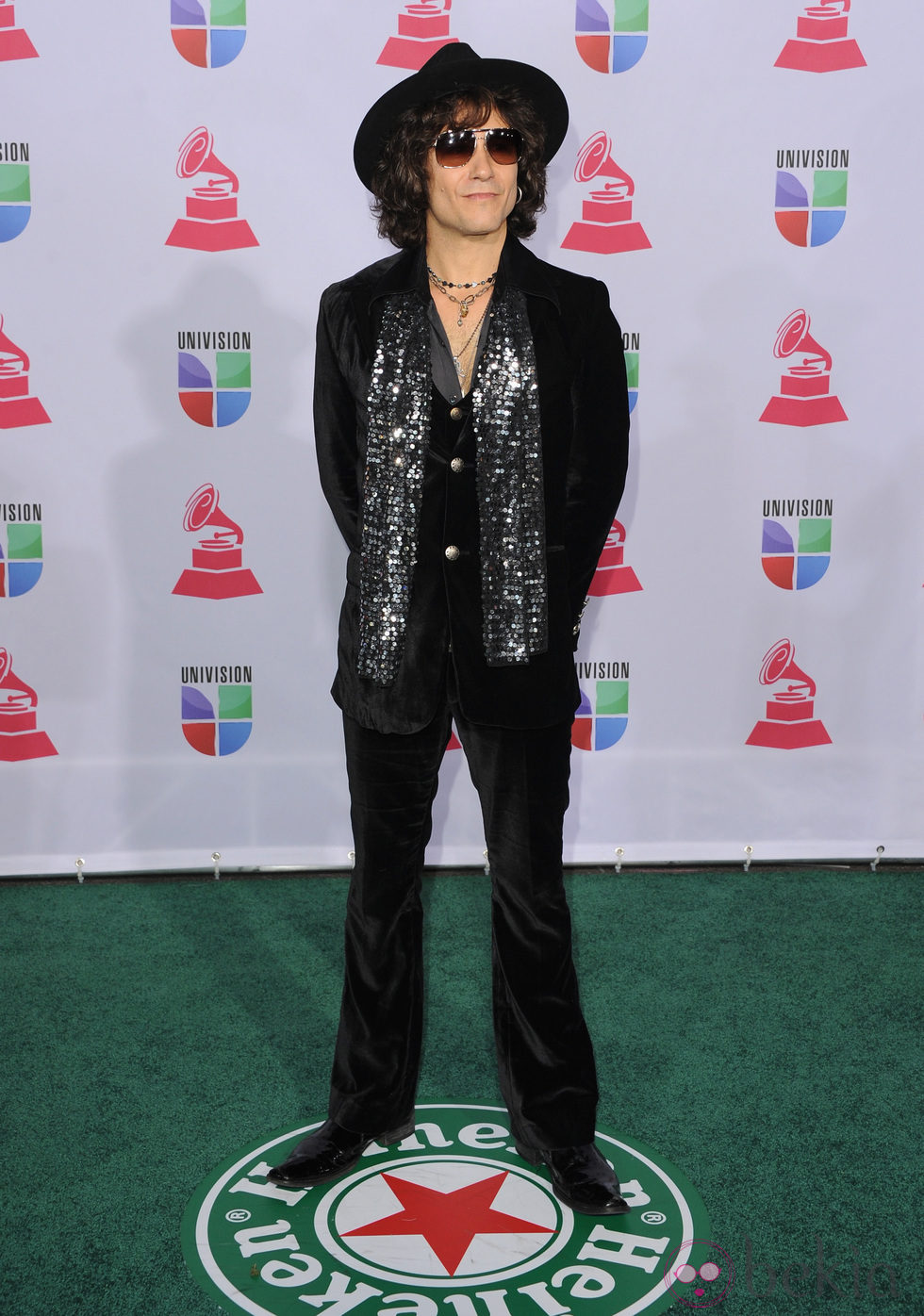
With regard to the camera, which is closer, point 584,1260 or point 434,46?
point 584,1260

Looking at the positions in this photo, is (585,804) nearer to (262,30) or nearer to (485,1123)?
(485,1123)

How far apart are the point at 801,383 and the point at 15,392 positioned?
213cm

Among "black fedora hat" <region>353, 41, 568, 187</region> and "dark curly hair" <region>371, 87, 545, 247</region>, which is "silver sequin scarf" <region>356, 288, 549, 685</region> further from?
"black fedora hat" <region>353, 41, 568, 187</region>

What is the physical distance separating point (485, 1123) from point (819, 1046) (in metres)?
0.78

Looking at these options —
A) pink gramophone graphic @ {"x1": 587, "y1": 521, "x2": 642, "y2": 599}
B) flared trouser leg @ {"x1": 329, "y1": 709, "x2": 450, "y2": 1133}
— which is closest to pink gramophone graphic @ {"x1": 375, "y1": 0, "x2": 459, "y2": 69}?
pink gramophone graphic @ {"x1": 587, "y1": 521, "x2": 642, "y2": 599}

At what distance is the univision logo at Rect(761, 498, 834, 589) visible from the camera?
12.8 feet

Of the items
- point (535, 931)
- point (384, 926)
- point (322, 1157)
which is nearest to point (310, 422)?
point (384, 926)

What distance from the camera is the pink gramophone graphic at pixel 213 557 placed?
379 centimetres

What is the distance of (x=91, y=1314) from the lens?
202cm

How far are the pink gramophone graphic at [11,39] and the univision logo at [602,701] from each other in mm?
2166

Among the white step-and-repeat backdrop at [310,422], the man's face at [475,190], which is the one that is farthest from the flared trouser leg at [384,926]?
the white step-and-repeat backdrop at [310,422]

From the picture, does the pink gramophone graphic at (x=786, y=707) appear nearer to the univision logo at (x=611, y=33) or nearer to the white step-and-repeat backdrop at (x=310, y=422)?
the white step-and-repeat backdrop at (x=310, y=422)

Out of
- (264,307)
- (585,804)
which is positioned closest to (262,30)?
(264,307)

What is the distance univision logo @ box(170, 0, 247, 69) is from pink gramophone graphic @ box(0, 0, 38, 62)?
1.20 feet
